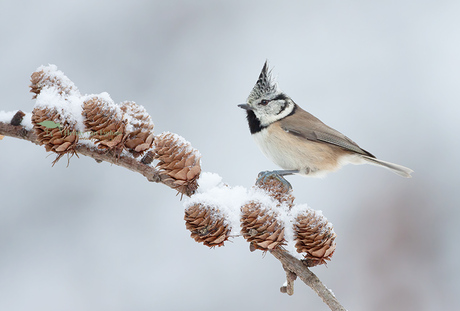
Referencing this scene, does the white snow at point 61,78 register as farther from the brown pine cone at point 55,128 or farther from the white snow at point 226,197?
the white snow at point 226,197

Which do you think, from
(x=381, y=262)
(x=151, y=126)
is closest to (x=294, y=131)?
(x=381, y=262)

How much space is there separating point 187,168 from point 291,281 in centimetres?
37

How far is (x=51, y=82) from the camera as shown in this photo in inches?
43.1

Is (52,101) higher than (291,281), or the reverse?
(52,101)

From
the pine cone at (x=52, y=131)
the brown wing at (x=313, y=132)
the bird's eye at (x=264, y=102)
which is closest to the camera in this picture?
the pine cone at (x=52, y=131)

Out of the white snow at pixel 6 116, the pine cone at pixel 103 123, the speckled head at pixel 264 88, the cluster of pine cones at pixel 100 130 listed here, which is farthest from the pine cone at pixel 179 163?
the speckled head at pixel 264 88

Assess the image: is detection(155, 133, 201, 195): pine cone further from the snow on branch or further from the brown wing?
the brown wing

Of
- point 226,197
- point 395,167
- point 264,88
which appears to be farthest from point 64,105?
point 395,167

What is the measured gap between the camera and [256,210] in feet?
3.23

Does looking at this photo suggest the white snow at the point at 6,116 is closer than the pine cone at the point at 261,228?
No

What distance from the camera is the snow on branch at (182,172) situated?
96 cm

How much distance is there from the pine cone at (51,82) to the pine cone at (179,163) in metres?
0.27

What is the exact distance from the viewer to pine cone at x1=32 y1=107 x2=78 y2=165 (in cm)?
100

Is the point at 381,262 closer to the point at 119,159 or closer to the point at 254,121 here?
the point at 254,121
